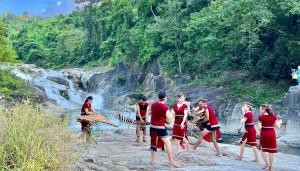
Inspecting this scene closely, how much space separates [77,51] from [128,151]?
47034 mm

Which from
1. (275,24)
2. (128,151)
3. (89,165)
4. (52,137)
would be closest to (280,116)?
(275,24)

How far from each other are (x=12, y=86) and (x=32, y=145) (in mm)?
20049

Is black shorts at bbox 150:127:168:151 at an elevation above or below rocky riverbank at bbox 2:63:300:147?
below

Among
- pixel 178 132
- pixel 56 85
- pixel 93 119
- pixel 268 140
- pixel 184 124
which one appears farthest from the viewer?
pixel 56 85

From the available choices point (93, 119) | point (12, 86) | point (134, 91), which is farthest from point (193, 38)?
point (93, 119)

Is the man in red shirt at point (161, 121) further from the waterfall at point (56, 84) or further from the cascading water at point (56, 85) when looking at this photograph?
the waterfall at point (56, 84)

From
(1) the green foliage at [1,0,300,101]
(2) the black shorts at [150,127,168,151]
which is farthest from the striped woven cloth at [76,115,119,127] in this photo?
(1) the green foliage at [1,0,300,101]

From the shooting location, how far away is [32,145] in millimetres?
4766

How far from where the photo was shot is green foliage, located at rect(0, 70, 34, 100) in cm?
2150

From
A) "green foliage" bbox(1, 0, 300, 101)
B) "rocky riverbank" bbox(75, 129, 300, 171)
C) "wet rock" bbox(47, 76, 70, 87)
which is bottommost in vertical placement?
"rocky riverbank" bbox(75, 129, 300, 171)

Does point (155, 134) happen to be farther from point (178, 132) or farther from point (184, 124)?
point (184, 124)

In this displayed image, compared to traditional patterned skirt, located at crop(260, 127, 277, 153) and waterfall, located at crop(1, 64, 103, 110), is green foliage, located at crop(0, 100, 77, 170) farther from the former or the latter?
waterfall, located at crop(1, 64, 103, 110)

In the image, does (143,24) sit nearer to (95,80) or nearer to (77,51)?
(95,80)

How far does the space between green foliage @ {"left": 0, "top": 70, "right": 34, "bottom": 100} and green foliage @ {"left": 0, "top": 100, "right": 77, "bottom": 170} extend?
1733 cm
